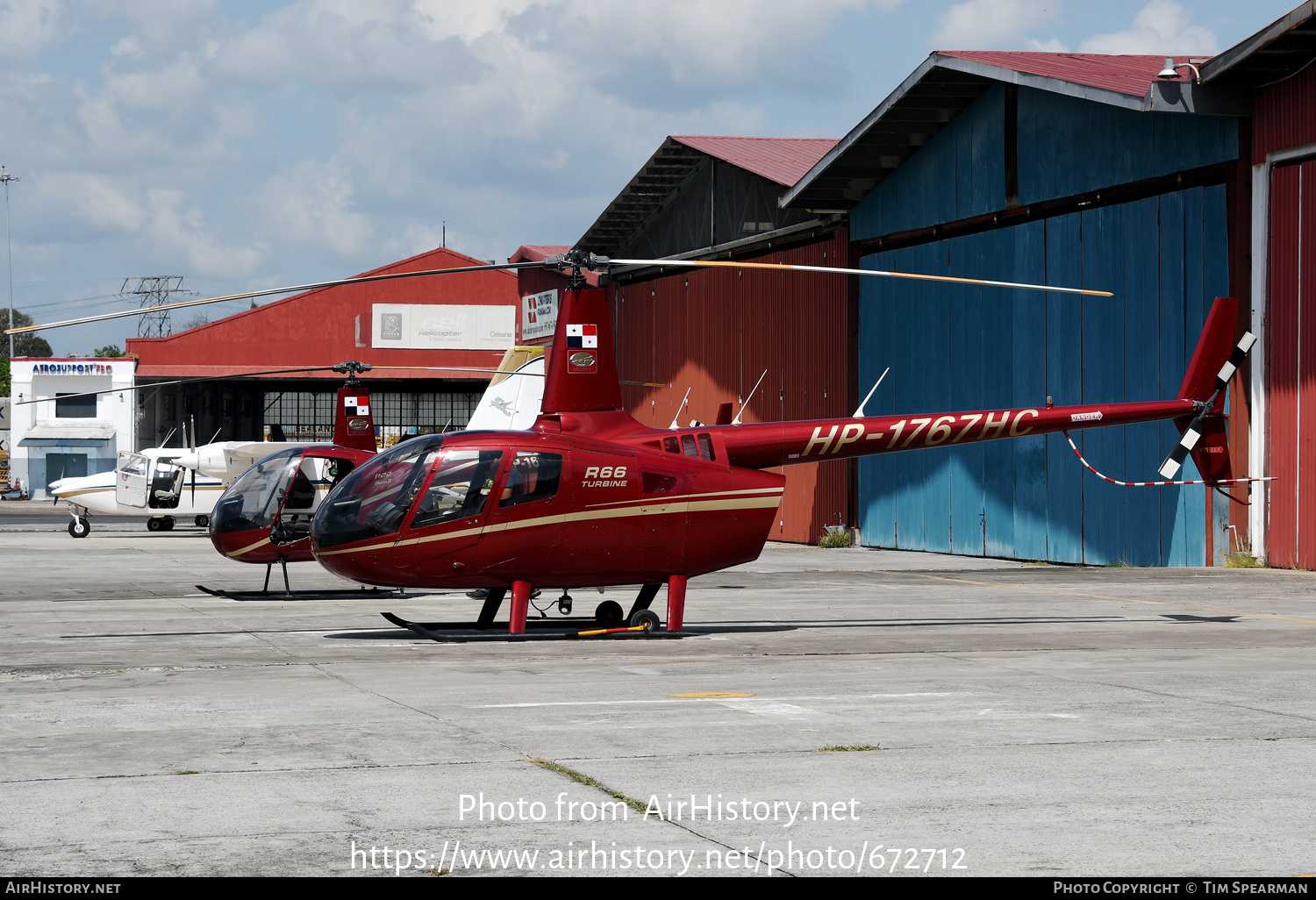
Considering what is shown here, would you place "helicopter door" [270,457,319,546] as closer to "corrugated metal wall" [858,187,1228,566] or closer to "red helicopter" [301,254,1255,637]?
"red helicopter" [301,254,1255,637]

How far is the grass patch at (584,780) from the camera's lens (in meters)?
6.56

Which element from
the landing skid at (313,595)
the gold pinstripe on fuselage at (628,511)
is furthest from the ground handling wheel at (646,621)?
the landing skid at (313,595)

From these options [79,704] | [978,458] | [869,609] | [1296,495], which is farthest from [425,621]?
[978,458]

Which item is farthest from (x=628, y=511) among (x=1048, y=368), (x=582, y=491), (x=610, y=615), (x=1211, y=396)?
(x=1048, y=368)

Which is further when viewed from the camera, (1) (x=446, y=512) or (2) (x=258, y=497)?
(2) (x=258, y=497)

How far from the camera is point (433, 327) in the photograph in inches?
2953

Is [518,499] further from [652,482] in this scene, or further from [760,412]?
[760,412]

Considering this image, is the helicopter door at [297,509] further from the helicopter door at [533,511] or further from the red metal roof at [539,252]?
the red metal roof at [539,252]

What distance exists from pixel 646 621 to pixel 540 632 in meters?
1.11

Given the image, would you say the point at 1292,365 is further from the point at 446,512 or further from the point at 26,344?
the point at 26,344

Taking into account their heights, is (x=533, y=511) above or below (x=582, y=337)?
below

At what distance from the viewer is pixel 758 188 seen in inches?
1586

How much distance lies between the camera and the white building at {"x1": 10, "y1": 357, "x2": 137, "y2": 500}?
79.9 meters

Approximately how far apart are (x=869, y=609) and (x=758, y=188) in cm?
2410
